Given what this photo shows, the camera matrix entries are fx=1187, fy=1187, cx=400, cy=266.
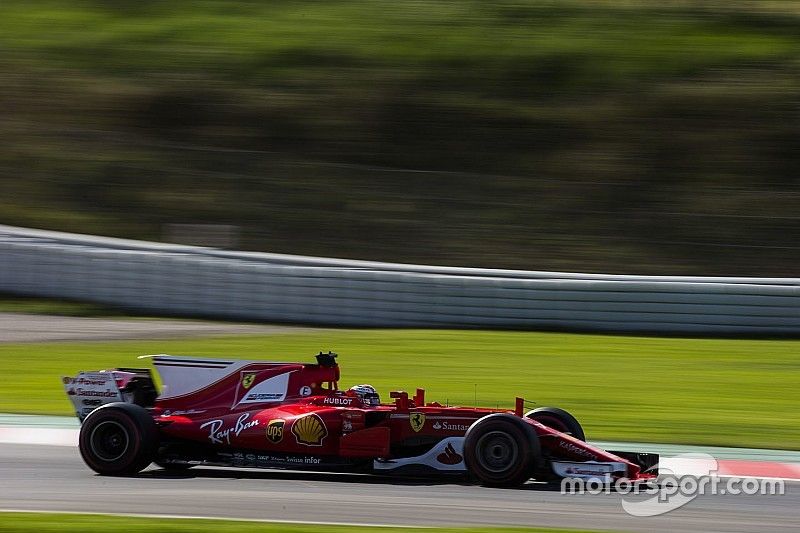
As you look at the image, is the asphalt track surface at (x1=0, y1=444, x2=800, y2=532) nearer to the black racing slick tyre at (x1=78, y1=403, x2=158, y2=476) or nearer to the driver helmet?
the black racing slick tyre at (x1=78, y1=403, x2=158, y2=476)

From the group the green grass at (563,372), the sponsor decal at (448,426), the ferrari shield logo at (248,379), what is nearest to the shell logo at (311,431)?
the ferrari shield logo at (248,379)

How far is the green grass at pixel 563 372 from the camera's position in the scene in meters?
9.80

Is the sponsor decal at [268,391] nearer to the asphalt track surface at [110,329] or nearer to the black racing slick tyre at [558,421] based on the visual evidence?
the black racing slick tyre at [558,421]

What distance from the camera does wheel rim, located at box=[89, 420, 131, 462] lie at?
7.54 metres

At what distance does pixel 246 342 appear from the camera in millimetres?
13273

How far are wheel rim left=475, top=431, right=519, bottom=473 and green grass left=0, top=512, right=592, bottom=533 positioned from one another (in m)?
0.96

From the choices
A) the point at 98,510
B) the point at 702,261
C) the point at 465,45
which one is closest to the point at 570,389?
the point at 98,510

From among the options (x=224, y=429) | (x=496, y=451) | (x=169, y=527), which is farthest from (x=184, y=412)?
(x=496, y=451)

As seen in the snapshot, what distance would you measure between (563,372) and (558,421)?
4.35 meters

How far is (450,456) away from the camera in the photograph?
7.28 meters

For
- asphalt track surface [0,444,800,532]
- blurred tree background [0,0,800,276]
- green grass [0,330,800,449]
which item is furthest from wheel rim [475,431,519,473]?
blurred tree background [0,0,800,276]

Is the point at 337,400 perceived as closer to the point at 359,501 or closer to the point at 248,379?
the point at 248,379

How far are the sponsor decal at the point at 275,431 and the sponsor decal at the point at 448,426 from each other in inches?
37.6

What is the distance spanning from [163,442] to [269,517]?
1657 millimetres
